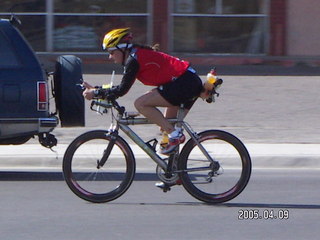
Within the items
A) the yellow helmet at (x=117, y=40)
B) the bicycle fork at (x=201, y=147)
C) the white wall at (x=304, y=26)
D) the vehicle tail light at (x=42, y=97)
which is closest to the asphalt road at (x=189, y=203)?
the bicycle fork at (x=201, y=147)

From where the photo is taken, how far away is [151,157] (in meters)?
8.31

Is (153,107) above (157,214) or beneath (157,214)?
above

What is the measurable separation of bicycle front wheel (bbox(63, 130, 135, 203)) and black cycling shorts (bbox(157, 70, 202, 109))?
0.61 m

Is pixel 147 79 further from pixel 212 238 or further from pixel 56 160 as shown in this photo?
pixel 56 160

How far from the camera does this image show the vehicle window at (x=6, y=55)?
9906 millimetres

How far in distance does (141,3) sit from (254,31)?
279cm

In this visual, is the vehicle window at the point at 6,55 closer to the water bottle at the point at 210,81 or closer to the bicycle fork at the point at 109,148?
the bicycle fork at the point at 109,148

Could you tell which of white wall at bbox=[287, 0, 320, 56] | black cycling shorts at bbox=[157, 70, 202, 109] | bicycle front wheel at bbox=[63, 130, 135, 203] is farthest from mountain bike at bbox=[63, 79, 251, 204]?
white wall at bbox=[287, 0, 320, 56]

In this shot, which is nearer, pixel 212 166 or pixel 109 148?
pixel 109 148

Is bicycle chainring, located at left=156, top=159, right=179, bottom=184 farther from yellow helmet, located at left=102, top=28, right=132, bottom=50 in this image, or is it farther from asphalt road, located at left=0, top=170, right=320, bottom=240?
yellow helmet, located at left=102, top=28, right=132, bottom=50

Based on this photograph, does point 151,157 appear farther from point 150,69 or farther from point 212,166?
point 150,69

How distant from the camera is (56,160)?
11.1m

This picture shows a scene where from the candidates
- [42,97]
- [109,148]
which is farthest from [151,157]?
[42,97]

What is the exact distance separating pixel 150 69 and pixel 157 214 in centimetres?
137
